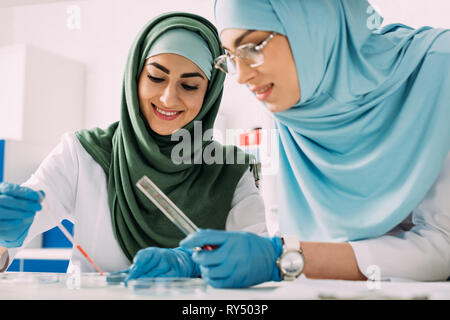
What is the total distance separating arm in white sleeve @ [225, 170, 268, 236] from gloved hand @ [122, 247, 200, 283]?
0.38m

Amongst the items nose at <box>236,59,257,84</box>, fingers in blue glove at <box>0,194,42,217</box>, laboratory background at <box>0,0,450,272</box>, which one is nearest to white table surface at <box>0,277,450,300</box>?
fingers in blue glove at <box>0,194,42,217</box>

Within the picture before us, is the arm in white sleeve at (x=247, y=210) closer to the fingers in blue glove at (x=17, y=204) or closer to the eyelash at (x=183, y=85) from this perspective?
the eyelash at (x=183, y=85)

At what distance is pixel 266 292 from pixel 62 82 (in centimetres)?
324

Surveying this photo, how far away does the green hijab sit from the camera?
1.33 metres

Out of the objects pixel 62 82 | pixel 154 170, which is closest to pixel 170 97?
pixel 154 170

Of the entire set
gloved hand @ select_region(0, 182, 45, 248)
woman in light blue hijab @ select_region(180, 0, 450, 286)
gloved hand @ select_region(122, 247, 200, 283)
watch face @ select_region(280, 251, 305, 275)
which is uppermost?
woman in light blue hijab @ select_region(180, 0, 450, 286)

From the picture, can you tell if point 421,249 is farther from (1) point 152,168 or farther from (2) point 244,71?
(1) point 152,168

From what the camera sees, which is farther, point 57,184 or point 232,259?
point 57,184

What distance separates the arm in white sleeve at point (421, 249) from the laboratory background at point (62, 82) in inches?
64.6

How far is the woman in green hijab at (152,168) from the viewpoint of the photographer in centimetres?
132

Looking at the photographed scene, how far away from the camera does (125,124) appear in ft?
4.59

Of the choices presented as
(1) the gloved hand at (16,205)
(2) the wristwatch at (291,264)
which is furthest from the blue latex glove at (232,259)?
(1) the gloved hand at (16,205)

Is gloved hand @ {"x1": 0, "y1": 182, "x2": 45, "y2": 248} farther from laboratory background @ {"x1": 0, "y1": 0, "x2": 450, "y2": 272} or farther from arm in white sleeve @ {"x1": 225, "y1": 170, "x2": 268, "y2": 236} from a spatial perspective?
laboratory background @ {"x1": 0, "y1": 0, "x2": 450, "y2": 272}

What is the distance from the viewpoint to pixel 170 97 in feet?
4.21
